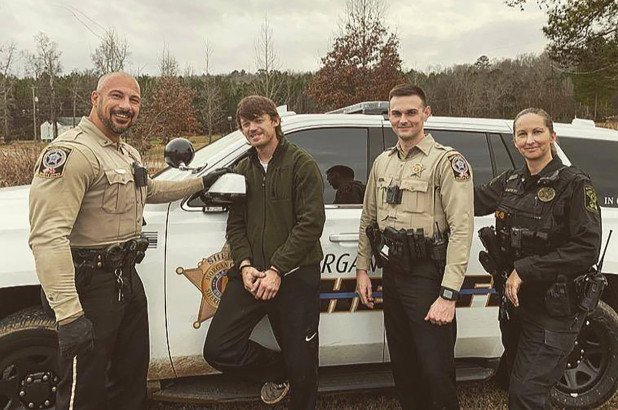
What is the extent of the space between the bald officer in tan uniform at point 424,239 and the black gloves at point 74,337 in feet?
4.93

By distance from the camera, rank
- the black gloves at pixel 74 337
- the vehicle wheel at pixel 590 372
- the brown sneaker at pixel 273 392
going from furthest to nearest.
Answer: the vehicle wheel at pixel 590 372 < the brown sneaker at pixel 273 392 < the black gloves at pixel 74 337

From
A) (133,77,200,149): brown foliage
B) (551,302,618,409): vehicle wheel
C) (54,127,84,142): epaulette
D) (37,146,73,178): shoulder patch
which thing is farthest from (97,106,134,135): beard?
(133,77,200,149): brown foliage

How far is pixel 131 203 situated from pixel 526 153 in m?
1.94

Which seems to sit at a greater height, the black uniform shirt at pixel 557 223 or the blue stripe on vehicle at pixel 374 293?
the black uniform shirt at pixel 557 223

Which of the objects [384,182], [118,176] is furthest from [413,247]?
[118,176]

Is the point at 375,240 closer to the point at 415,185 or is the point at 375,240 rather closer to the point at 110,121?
the point at 415,185

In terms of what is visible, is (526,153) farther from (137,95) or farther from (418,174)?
(137,95)

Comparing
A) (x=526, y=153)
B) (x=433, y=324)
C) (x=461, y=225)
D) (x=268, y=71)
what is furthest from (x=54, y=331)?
(x=268, y=71)

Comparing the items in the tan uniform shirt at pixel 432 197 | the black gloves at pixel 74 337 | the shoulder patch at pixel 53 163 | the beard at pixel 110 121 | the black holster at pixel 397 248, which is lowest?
the black gloves at pixel 74 337

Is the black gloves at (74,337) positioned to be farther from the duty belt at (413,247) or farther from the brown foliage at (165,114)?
the brown foliage at (165,114)

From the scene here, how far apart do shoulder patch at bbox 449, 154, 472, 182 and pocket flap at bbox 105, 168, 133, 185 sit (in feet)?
5.26

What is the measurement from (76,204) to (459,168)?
182 cm

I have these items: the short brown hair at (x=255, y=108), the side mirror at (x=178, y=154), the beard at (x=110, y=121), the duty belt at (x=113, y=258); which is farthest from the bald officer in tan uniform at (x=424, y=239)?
the beard at (x=110, y=121)

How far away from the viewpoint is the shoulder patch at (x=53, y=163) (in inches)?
86.5
